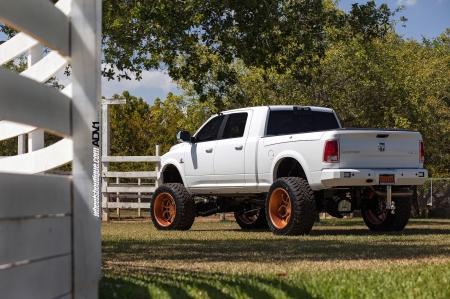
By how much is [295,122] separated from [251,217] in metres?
2.88

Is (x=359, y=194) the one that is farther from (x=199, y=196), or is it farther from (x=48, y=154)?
(x=48, y=154)

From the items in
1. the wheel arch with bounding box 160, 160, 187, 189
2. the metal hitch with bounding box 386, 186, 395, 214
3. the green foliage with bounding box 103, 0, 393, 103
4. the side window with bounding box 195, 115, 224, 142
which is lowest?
the metal hitch with bounding box 386, 186, 395, 214

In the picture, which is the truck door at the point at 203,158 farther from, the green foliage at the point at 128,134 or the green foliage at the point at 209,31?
the green foliage at the point at 128,134

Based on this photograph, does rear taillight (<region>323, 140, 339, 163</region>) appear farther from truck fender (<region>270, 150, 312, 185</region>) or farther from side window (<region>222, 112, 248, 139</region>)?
side window (<region>222, 112, 248, 139</region>)

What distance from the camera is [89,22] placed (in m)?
4.17

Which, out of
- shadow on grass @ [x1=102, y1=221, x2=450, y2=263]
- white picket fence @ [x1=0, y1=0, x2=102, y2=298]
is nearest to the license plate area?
shadow on grass @ [x1=102, y1=221, x2=450, y2=263]

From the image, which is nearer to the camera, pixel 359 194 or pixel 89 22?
pixel 89 22

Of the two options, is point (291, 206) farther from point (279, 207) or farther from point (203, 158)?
point (203, 158)

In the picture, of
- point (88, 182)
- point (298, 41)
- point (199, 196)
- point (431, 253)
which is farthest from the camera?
point (199, 196)

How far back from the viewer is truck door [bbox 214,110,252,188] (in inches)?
532

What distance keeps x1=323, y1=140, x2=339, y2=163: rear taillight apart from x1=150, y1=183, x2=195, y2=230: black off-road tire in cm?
357

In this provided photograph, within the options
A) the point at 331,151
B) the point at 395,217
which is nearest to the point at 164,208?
the point at 395,217

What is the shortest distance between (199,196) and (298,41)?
440 cm

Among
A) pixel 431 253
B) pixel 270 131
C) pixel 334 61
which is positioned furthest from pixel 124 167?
pixel 431 253
